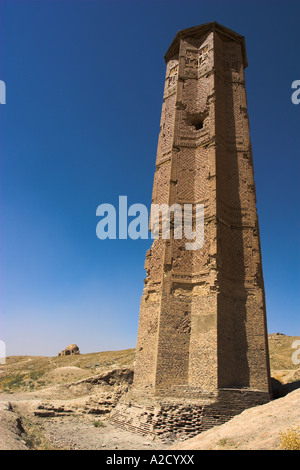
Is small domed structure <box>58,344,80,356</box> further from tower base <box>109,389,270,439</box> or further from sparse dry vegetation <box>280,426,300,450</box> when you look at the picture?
sparse dry vegetation <box>280,426,300,450</box>

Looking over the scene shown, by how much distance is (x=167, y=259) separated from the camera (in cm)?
1228

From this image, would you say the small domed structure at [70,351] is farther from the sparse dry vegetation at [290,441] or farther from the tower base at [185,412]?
the sparse dry vegetation at [290,441]

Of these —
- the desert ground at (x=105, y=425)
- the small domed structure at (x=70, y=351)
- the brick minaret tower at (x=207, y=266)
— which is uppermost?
the brick minaret tower at (x=207, y=266)

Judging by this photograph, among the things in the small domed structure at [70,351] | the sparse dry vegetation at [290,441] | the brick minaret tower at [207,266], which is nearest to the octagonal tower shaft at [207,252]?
the brick minaret tower at [207,266]

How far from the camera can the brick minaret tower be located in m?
10.1

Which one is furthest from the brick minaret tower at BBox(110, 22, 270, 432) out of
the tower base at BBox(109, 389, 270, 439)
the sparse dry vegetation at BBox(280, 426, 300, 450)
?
the sparse dry vegetation at BBox(280, 426, 300, 450)

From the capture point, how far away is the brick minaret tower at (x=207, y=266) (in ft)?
33.3

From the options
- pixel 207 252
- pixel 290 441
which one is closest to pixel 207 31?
pixel 207 252

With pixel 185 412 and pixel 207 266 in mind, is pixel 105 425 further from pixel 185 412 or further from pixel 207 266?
pixel 207 266

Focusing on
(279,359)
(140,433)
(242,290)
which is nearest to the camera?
(140,433)

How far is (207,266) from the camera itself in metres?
11.8
